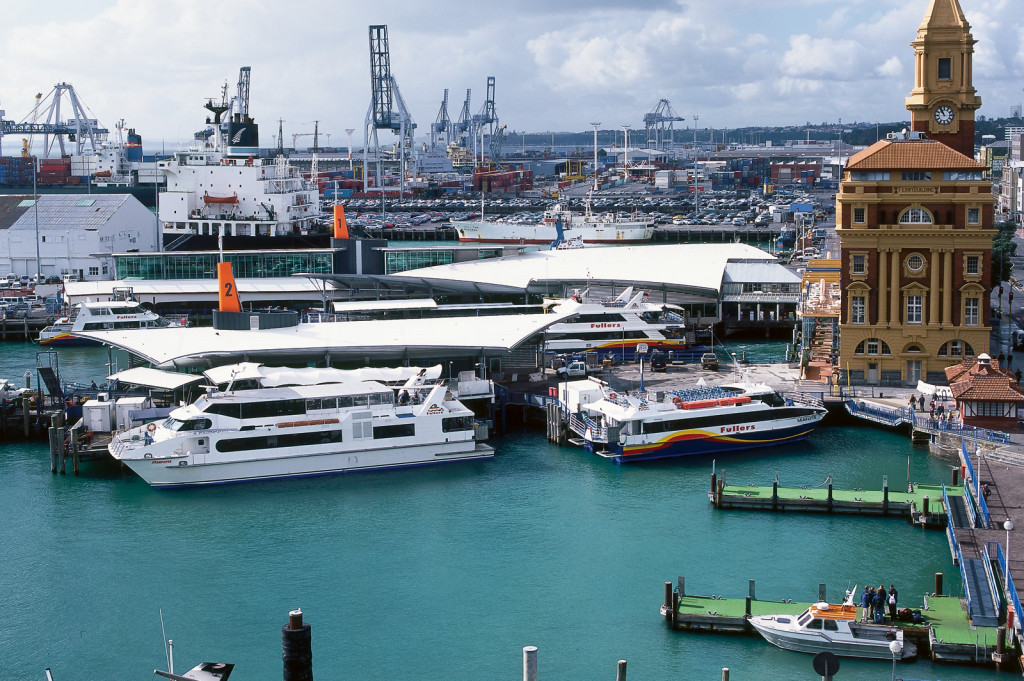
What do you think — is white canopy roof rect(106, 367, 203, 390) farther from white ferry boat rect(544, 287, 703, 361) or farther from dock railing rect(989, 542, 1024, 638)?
A: dock railing rect(989, 542, 1024, 638)

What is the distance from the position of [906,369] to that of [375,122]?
129562 mm

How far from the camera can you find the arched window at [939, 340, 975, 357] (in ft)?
130

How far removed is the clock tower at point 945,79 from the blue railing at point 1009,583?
23.1 metres

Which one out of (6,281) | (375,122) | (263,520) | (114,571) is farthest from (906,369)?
(375,122)

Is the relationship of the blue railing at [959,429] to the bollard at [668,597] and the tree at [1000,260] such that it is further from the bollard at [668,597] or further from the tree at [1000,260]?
→ the tree at [1000,260]

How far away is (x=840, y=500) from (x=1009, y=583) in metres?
8.52

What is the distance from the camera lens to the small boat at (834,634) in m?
22.1

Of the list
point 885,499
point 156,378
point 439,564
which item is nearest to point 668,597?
point 439,564

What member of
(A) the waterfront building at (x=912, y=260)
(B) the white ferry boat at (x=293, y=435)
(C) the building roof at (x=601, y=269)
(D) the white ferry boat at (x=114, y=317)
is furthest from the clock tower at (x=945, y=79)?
(D) the white ferry boat at (x=114, y=317)

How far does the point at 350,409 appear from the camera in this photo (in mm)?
33844

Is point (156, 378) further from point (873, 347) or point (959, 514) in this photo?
point (959, 514)

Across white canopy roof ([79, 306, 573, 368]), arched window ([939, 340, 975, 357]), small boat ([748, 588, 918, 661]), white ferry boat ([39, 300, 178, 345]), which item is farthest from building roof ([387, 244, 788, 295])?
small boat ([748, 588, 918, 661])

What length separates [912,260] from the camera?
39500 mm

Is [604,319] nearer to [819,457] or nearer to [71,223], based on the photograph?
[819,457]
